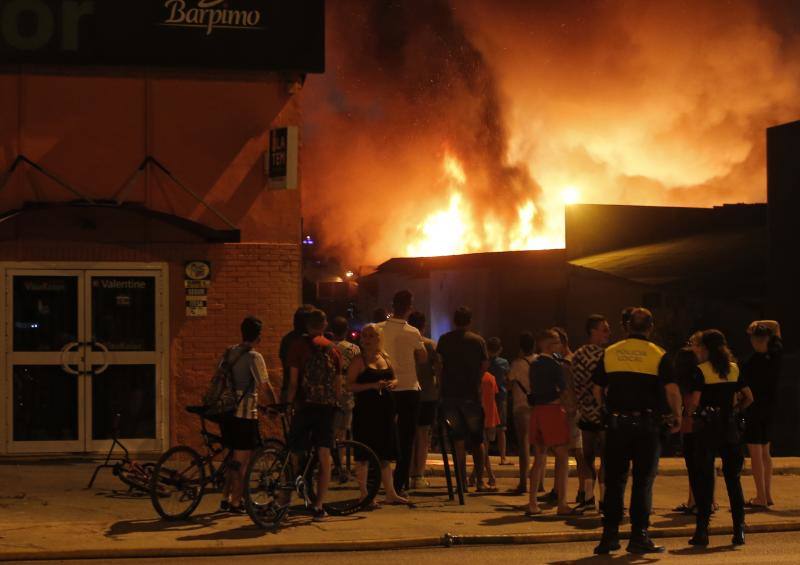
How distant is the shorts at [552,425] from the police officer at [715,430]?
1203mm

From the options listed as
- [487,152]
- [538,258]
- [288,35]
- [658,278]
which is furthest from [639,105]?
[288,35]

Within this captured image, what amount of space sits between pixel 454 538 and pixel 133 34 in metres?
7.92

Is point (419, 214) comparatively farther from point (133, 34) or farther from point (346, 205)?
point (133, 34)

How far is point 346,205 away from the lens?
1754 inches

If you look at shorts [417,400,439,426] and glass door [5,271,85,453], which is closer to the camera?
shorts [417,400,439,426]

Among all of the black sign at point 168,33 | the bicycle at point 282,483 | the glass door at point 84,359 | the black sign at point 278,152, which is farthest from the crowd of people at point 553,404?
the black sign at point 168,33

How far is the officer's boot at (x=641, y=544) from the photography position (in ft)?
31.3

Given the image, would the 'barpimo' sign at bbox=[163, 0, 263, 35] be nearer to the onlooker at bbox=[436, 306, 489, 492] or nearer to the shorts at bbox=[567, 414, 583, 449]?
the onlooker at bbox=[436, 306, 489, 492]

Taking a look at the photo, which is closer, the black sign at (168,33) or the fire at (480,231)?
the black sign at (168,33)

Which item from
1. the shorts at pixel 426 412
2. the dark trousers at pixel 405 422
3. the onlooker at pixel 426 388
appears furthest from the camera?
the shorts at pixel 426 412

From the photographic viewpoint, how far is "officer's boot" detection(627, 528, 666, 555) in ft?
31.3

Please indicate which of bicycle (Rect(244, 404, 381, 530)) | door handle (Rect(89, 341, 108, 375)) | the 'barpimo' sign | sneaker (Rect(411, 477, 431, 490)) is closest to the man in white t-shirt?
bicycle (Rect(244, 404, 381, 530))

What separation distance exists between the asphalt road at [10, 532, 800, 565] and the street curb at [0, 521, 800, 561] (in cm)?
10

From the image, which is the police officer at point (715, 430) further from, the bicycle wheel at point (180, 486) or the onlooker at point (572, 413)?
the bicycle wheel at point (180, 486)
